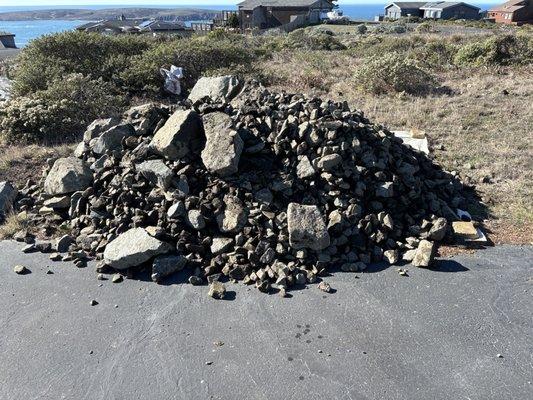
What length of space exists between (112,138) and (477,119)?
9159 millimetres

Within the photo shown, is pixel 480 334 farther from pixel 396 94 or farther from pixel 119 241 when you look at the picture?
pixel 396 94

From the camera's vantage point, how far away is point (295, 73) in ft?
56.8

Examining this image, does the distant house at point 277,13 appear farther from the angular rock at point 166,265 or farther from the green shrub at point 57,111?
the angular rock at point 166,265

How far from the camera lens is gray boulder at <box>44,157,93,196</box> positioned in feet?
24.6

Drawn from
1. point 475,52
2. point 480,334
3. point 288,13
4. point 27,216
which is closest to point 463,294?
point 480,334

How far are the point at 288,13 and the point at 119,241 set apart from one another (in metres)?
56.4

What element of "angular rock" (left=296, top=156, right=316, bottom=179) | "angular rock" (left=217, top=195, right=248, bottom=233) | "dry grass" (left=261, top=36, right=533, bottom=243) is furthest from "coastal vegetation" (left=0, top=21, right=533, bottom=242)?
"angular rock" (left=217, top=195, right=248, bottom=233)

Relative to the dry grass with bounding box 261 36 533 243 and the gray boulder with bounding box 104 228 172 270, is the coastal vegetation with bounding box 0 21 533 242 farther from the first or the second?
the gray boulder with bounding box 104 228 172 270

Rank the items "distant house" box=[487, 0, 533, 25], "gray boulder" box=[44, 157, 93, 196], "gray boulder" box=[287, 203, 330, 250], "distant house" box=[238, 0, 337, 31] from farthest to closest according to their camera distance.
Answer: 1. "distant house" box=[238, 0, 337, 31]
2. "distant house" box=[487, 0, 533, 25]
3. "gray boulder" box=[44, 157, 93, 196]
4. "gray boulder" box=[287, 203, 330, 250]

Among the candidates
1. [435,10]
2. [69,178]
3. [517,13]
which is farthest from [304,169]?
[435,10]

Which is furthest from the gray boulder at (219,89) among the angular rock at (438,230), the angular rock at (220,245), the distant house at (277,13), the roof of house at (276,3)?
the roof of house at (276,3)

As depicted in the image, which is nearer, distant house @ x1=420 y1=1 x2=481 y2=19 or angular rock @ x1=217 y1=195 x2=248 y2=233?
angular rock @ x1=217 y1=195 x2=248 y2=233

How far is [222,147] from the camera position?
6.82 metres

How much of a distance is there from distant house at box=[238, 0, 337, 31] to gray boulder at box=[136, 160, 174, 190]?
49.8 meters
